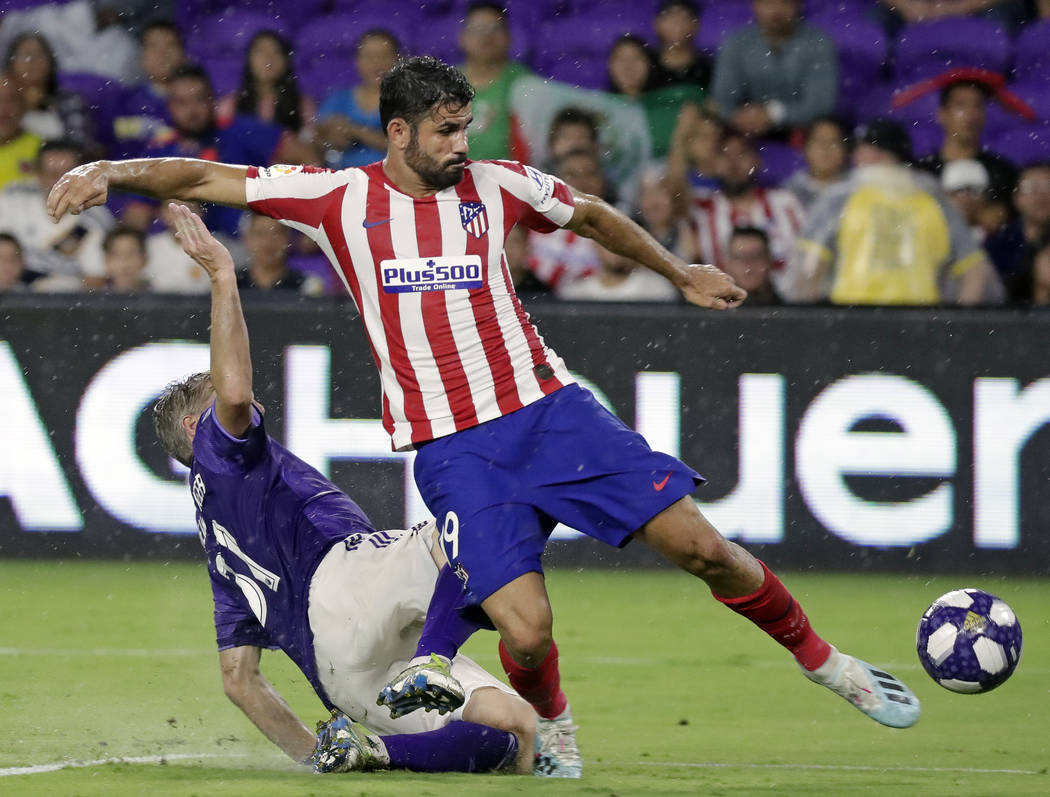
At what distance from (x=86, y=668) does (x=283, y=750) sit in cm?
187

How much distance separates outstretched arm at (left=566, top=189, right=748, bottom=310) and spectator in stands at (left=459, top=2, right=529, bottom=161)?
4819mm

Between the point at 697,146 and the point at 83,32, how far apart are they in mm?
4304

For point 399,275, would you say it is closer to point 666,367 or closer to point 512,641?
point 512,641

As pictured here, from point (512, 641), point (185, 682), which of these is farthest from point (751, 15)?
point (512, 641)

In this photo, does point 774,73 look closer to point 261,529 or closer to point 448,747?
point 261,529

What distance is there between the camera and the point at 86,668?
22.1ft

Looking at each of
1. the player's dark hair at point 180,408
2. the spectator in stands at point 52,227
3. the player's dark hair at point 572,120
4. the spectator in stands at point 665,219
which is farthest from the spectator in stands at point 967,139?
the player's dark hair at point 180,408

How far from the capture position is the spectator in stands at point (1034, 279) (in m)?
9.40

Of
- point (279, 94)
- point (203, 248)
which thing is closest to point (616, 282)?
point (279, 94)

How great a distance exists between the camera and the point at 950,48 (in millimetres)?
11500

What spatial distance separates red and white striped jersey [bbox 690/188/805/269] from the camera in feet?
32.0

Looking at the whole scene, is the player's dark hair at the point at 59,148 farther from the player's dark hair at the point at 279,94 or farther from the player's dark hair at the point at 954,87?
the player's dark hair at the point at 954,87

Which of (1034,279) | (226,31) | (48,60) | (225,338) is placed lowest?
(1034,279)

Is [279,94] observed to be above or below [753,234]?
above
